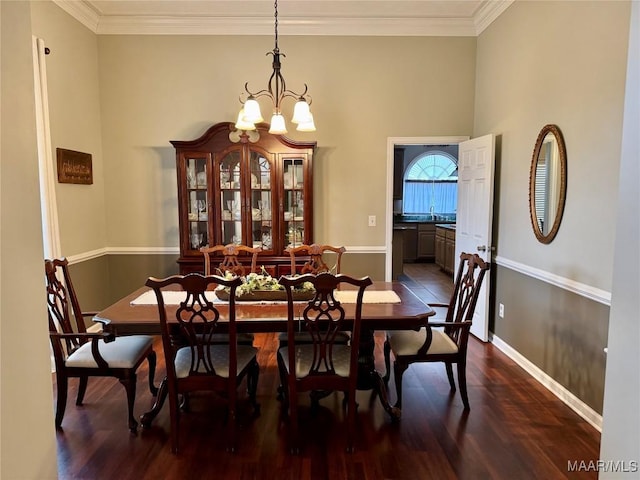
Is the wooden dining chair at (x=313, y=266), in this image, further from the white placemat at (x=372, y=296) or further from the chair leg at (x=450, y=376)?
the chair leg at (x=450, y=376)

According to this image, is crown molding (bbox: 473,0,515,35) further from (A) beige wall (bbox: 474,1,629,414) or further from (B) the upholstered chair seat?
(B) the upholstered chair seat

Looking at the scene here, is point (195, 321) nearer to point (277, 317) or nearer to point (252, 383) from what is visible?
point (277, 317)

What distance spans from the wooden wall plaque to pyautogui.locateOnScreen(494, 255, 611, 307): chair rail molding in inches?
161

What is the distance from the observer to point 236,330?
7.25ft

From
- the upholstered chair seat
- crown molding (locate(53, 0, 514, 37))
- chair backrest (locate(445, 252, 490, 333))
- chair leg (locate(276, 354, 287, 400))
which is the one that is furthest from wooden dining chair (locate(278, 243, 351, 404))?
crown molding (locate(53, 0, 514, 37))

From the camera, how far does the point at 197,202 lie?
422 cm

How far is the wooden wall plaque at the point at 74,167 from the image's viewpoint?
3.64m

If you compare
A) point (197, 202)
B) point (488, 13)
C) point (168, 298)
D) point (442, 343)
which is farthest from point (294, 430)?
point (488, 13)

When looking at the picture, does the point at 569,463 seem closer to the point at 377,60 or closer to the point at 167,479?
the point at 167,479

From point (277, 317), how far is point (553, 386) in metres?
2.16

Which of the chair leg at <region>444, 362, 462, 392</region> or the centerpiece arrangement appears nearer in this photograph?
the centerpiece arrangement

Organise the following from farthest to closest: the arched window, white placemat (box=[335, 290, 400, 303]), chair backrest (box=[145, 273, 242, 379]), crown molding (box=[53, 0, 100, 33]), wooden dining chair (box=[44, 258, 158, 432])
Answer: the arched window < crown molding (box=[53, 0, 100, 33]) < white placemat (box=[335, 290, 400, 303]) < wooden dining chair (box=[44, 258, 158, 432]) < chair backrest (box=[145, 273, 242, 379])

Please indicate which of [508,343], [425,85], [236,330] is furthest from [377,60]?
[236,330]

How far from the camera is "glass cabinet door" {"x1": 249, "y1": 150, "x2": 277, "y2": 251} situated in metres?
4.18
